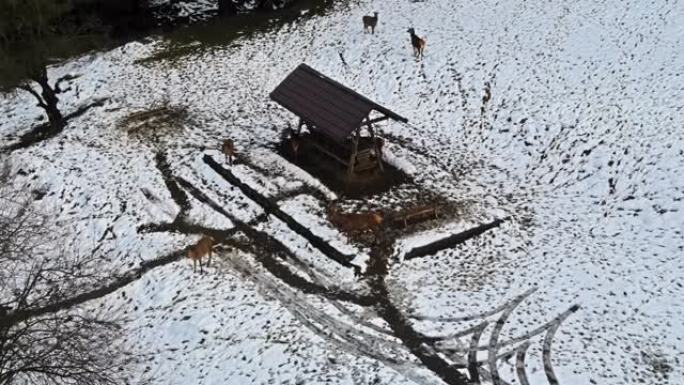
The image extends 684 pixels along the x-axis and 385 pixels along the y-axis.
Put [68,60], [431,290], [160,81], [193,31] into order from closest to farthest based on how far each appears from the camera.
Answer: [431,290] < [160,81] < [68,60] < [193,31]

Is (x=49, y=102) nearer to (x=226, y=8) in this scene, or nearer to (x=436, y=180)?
(x=226, y=8)

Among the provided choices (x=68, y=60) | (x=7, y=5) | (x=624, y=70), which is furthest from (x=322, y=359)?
(x=68, y=60)

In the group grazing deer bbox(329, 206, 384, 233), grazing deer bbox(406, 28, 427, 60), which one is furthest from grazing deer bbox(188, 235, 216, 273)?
grazing deer bbox(406, 28, 427, 60)

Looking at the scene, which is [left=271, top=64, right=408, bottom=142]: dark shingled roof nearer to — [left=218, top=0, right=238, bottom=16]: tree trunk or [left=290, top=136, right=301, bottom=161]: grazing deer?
[left=290, top=136, right=301, bottom=161]: grazing deer

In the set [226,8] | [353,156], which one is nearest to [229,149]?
[353,156]

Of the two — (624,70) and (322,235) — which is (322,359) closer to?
(322,235)

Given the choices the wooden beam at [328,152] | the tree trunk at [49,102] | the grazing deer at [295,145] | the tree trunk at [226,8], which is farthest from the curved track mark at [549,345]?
the tree trunk at [226,8]
